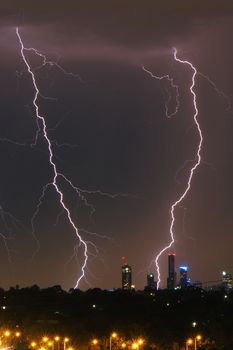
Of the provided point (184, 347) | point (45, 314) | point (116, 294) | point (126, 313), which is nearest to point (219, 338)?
point (184, 347)

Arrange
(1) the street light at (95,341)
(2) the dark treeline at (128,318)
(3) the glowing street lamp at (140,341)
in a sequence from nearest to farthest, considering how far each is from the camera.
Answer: (3) the glowing street lamp at (140,341) < (2) the dark treeline at (128,318) < (1) the street light at (95,341)

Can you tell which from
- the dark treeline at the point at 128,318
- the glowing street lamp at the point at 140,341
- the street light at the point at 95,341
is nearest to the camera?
the glowing street lamp at the point at 140,341

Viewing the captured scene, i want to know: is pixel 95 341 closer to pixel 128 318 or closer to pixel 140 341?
pixel 140 341

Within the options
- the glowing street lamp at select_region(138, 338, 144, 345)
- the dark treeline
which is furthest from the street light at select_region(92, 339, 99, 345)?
the glowing street lamp at select_region(138, 338, 144, 345)

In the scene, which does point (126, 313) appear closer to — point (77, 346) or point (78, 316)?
point (78, 316)

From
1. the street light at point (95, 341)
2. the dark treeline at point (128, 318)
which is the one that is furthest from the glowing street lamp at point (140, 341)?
the street light at point (95, 341)

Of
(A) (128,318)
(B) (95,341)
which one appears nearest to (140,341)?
(B) (95,341)

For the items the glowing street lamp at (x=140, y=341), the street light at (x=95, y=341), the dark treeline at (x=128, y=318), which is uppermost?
the dark treeline at (x=128, y=318)

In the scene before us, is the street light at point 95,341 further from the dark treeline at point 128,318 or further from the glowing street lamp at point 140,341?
the glowing street lamp at point 140,341

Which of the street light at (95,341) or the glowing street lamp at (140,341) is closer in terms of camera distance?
the glowing street lamp at (140,341)
